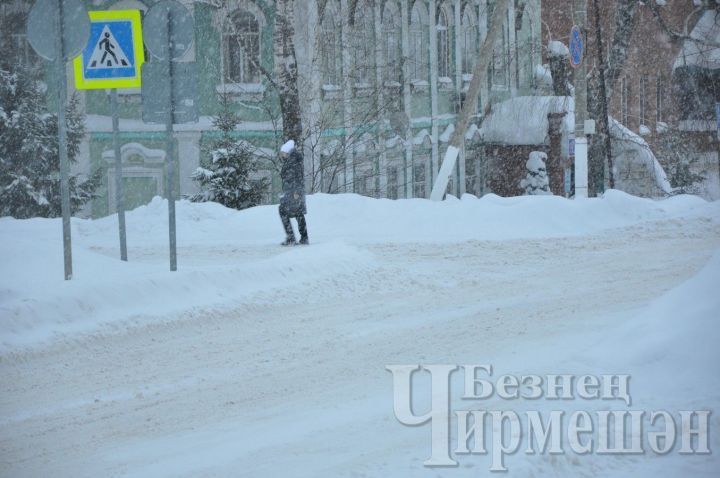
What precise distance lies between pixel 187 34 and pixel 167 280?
2674mm

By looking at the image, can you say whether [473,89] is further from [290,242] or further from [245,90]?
[290,242]

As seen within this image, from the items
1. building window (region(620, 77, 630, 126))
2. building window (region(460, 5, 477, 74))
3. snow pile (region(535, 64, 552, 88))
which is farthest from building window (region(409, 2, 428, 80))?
building window (region(620, 77, 630, 126))

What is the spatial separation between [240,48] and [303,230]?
34.2 feet

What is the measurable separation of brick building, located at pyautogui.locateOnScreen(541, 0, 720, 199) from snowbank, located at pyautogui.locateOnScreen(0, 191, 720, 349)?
1605cm

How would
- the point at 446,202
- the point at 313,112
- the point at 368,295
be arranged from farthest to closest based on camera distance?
the point at 313,112
the point at 446,202
the point at 368,295

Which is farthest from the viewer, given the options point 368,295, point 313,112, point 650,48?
point 650,48

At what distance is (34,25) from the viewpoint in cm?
1002

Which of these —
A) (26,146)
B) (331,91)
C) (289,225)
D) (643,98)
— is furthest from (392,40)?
(643,98)

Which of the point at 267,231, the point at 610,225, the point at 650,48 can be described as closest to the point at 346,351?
the point at 267,231

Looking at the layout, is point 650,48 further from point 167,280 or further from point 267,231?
point 167,280

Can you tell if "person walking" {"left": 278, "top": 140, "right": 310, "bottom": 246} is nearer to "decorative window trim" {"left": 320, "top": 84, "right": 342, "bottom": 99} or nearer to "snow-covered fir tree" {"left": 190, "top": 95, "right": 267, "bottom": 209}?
"snow-covered fir tree" {"left": 190, "top": 95, "right": 267, "bottom": 209}

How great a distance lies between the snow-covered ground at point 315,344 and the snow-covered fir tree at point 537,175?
1431cm

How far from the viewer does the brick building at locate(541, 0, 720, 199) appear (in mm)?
35500

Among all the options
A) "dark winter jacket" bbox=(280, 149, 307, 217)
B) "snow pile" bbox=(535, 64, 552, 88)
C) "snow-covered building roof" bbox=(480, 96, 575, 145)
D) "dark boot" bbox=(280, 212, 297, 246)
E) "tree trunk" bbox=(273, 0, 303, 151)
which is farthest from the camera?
"snow pile" bbox=(535, 64, 552, 88)
